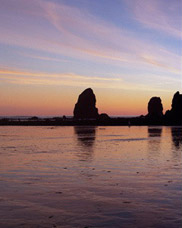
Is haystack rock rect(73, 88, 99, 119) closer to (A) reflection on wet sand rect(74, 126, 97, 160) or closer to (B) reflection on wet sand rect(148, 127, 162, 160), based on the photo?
(A) reflection on wet sand rect(74, 126, 97, 160)

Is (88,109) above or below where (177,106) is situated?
above

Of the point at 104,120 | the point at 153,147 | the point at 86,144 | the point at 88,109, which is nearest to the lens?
the point at 153,147

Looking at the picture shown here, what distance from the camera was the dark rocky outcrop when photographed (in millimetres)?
128962

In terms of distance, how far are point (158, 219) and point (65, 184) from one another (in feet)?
17.7

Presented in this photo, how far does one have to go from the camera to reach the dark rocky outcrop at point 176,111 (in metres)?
129

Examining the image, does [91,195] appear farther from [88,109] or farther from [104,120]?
[88,109]

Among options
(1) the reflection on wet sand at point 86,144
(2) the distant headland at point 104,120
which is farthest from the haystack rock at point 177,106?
(1) the reflection on wet sand at point 86,144

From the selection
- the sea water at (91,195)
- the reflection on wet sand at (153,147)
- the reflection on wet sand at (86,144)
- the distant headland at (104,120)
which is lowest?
the reflection on wet sand at (153,147)

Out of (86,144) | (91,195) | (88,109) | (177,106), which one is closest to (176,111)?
(177,106)

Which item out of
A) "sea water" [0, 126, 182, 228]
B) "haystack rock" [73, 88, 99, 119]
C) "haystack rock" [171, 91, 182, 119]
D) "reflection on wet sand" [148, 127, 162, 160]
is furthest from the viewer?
"haystack rock" [73, 88, 99, 119]

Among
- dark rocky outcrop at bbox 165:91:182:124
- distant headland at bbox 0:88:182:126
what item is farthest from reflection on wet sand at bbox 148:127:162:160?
dark rocky outcrop at bbox 165:91:182:124

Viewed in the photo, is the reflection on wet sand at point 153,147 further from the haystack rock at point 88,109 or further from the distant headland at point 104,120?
the haystack rock at point 88,109

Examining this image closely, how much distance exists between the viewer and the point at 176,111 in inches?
5576

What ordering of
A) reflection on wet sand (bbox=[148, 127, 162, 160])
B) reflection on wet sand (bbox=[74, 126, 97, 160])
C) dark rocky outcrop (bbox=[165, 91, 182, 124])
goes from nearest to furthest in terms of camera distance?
reflection on wet sand (bbox=[148, 127, 162, 160]) → reflection on wet sand (bbox=[74, 126, 97, 160]) → dark rocky outcrop (bbox=[165, 91, 182, 124])
